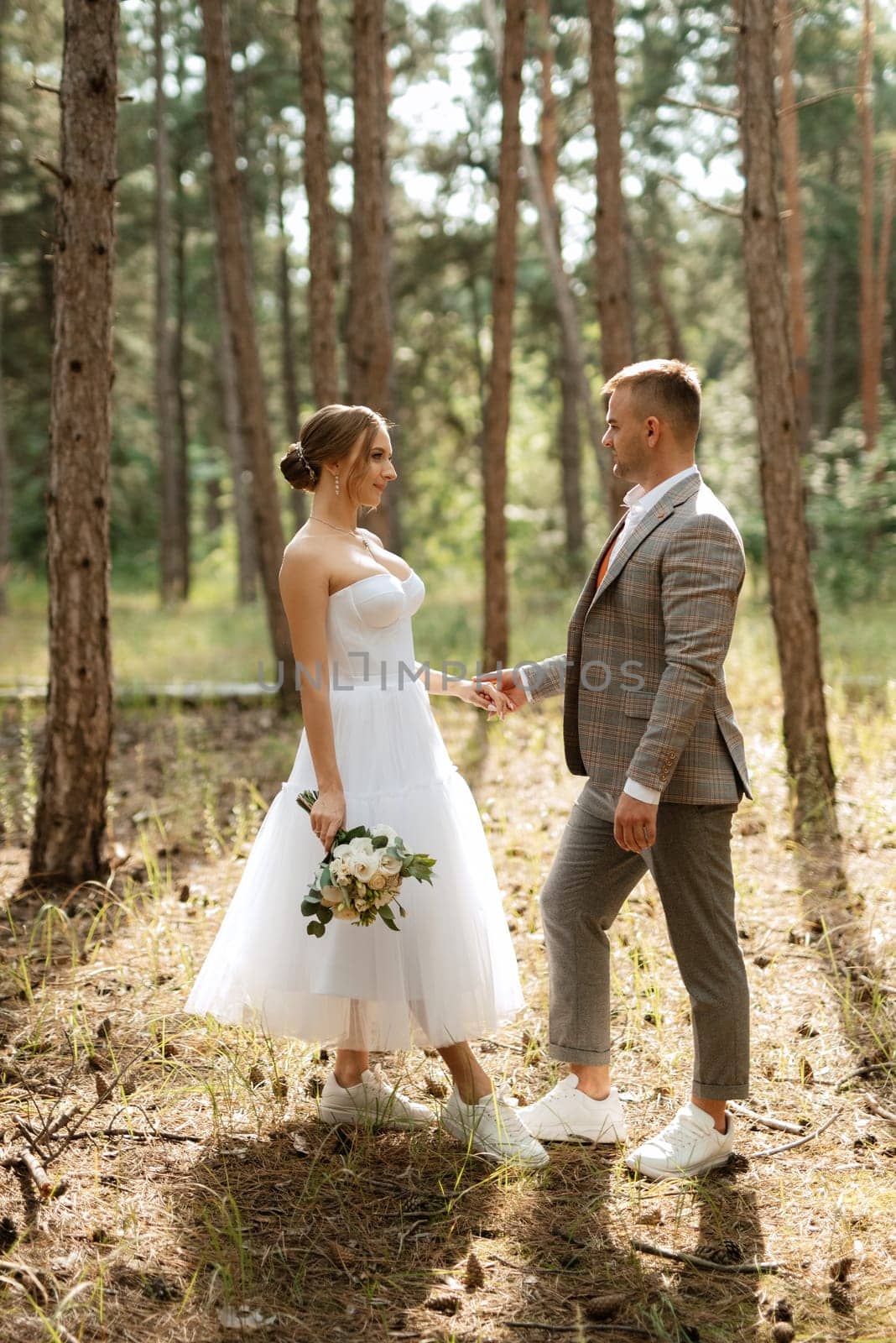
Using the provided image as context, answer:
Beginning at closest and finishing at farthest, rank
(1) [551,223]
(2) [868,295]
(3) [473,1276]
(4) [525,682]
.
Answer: (3) [473,1276] < (4) [525,682] < (1) [551,223] < (2) [868,295]

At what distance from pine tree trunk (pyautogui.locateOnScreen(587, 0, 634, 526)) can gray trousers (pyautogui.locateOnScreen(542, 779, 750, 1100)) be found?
6.39m

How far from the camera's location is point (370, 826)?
12.0ft

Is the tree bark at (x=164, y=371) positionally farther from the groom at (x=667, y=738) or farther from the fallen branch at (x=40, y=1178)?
the fallen branch at (x=40, y=1178)

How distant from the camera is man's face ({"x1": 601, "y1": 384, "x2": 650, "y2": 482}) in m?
3.45

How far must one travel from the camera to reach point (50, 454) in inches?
231

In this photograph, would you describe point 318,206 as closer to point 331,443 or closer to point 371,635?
point 331,443

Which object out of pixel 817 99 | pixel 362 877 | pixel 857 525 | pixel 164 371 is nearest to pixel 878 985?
pixel 362 877

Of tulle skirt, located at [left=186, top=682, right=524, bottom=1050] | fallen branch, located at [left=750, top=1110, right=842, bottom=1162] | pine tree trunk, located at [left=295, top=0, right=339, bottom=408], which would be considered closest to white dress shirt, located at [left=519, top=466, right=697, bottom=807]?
tulle skirt, located at [left=186, top=682, right=524, bottom=1050]

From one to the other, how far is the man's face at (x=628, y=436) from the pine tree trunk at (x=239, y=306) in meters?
7.21

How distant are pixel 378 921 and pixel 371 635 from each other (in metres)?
0.93

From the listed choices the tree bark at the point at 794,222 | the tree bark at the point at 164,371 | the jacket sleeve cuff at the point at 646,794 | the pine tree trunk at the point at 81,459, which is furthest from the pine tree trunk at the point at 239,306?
the tree bark at the point at 794,222

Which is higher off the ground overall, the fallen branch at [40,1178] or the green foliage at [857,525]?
the green foliage at [857,525]

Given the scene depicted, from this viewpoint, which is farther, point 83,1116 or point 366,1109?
point 366,1109

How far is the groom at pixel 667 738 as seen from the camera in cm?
327
